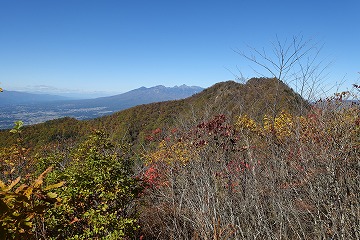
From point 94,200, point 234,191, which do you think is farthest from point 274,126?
point 94,200

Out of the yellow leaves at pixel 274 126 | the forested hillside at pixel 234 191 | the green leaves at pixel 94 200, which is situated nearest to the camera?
the forested hillside at pixel 234 191

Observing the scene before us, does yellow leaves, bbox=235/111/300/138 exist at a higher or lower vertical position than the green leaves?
higher

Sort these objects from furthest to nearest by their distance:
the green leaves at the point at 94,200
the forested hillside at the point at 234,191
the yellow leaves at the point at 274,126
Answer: the yellow leaves at the point at 274,126, the green leaves at the point at 94,200, the forested hillside at the point at 234,191

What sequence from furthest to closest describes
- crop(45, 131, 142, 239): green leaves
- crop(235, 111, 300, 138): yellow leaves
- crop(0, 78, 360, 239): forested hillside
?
crop(235, 111, 300, 138): yellow leaves, crop(45, 131, 142, 239): green leaves, crop(0, 78, 360, 239): forested hillside

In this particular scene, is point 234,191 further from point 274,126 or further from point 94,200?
point 94,200

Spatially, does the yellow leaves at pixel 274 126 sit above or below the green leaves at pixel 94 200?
above

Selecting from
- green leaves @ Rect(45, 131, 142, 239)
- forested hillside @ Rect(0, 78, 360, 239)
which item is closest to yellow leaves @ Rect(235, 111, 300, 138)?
forested hillside @ Rect(0, 78, 360, 239)

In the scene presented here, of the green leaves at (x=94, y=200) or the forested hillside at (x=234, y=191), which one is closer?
the forested hillside at (x=234, y=191)

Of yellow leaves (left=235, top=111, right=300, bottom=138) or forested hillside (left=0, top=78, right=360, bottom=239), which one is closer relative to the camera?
forested hillside (left=0, top=78, right=360, bottom=239)

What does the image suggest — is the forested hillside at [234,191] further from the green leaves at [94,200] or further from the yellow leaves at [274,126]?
the yellow leaves at [274,126]

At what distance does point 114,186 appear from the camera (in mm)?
5352

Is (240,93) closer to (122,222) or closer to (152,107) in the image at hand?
(122,222)

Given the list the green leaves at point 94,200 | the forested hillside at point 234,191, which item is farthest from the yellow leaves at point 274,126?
the green leaves at point 94,200

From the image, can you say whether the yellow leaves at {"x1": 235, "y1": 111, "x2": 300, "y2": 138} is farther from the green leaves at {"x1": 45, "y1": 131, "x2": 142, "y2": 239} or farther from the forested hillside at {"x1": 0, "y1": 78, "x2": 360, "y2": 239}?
the green leaves at {"x1": 45, "y1": 131, "x2": 142, "y2": 239}
